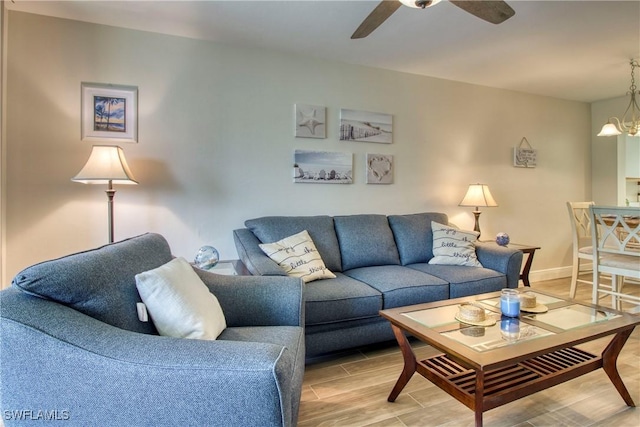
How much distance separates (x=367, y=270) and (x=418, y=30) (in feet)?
6.24

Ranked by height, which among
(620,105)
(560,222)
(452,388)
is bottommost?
(452,388)

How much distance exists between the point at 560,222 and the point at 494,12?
12.0ft

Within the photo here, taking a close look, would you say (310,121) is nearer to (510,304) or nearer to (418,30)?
(418,30)

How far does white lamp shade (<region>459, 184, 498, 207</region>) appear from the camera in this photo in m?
3.48

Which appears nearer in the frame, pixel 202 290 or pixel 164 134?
pixel 202 290

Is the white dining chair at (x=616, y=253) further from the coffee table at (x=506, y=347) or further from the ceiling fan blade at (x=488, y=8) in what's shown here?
the ceiling fan blade at (x=488, y=8)

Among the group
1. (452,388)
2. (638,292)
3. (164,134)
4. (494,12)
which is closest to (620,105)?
(638,292)

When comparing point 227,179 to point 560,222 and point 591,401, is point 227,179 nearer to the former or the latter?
point 591,401

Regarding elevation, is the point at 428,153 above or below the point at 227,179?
above

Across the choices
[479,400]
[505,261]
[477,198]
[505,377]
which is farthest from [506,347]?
[477,198]

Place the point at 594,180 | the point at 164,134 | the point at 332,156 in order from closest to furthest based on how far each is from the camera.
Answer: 1. the point at 164,134
2. the point at 332,156
3. the point at 594,180

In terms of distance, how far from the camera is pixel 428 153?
362 cm

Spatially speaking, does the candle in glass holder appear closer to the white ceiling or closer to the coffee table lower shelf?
the coffee table lower shelf

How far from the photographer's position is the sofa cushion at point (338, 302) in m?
2.04
